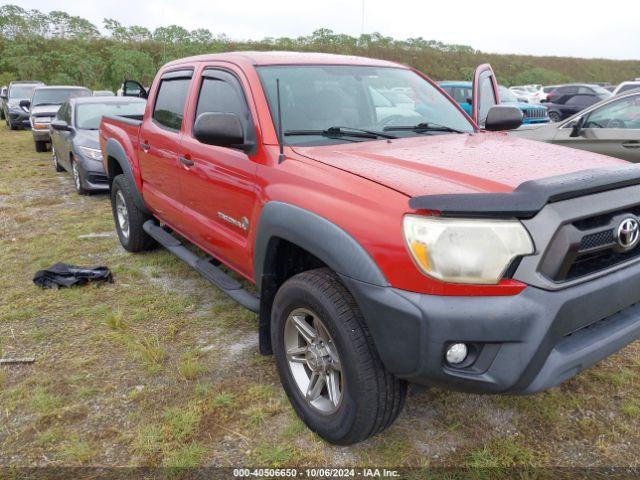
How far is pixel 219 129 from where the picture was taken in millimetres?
2686

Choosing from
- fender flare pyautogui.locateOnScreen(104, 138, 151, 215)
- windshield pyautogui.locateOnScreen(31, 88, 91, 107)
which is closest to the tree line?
windshield pyautogui.locateOnScreen(31, 88, 91, 107)

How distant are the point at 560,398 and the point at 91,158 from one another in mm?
7003

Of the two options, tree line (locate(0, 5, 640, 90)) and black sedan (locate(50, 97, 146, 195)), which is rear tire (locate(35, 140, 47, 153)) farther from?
tree line (locate(0, 5, 640, 90))

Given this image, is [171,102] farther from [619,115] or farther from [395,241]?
[619,115]

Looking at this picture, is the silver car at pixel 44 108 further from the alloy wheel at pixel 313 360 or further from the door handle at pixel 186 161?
the alloy wheel at pixel 313 360

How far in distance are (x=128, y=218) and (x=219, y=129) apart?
2778 mm

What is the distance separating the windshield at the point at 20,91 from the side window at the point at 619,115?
20666mm

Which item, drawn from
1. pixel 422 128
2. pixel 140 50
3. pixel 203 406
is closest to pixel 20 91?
pixel 422 128

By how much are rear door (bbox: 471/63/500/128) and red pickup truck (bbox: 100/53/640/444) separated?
0.79 meters

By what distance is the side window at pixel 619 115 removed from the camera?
5934 millimetres

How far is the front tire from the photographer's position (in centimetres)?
215

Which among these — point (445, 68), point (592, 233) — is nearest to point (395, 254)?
point (592, 233)

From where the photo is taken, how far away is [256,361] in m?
3.27

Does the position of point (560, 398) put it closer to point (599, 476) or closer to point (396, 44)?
point (599, 476)
